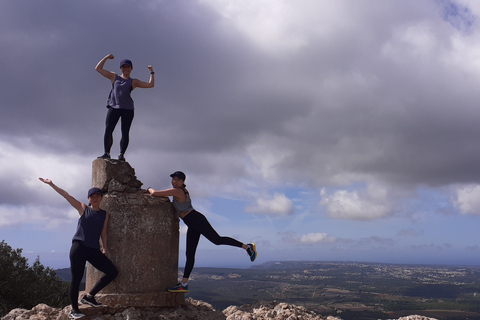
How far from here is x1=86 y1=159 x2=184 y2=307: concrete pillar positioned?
963 centimetres

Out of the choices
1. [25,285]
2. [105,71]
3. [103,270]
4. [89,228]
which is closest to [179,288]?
[103,270]

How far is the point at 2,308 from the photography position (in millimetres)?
16109

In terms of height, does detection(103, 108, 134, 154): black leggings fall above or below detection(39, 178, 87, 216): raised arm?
above

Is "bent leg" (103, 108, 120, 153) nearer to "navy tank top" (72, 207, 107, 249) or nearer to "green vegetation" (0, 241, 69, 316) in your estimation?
"navy tank top" (72, 207, 107, 249)

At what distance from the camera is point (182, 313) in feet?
32.7

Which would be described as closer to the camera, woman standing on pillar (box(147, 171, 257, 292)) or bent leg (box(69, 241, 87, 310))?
bent leg (box(69, 241, 87, 310))

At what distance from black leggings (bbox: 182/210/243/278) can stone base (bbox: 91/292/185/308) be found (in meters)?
0.72

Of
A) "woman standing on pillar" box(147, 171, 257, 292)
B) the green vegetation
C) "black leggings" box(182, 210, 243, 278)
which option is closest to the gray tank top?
"woman standing on pillar" box(147, 171, 257, 292)

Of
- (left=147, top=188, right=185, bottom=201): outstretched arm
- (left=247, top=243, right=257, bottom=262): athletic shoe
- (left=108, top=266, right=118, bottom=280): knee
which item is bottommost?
(left=108, top=266, right=118, bottom=280): knee

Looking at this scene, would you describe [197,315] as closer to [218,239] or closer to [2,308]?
[218,239]

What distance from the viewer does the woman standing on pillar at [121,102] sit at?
10828 millimetres

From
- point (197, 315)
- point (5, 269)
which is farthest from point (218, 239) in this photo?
point (5, 269)

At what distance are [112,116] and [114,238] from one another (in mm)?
3141

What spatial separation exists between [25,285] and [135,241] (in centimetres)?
1152
